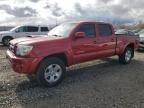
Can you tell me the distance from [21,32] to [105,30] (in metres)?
11.5

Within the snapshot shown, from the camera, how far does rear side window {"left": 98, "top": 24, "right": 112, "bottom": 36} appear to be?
8.21m

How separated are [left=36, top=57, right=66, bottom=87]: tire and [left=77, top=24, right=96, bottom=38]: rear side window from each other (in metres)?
1.47

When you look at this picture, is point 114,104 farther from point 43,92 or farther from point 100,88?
point 43,92

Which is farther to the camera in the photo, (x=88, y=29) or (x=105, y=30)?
(x=105, y=30)

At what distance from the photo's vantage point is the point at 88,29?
302 inches

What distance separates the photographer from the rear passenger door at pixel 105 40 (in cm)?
809

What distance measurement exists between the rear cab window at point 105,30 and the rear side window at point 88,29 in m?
0.40

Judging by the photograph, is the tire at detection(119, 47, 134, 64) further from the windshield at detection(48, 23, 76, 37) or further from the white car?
the white car

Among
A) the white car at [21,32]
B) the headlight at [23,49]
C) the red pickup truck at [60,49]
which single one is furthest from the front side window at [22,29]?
the headlight at [23,49]

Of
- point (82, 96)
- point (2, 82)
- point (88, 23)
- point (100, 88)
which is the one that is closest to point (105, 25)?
point (88, 23)

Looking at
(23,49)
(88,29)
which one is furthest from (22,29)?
(23,49)

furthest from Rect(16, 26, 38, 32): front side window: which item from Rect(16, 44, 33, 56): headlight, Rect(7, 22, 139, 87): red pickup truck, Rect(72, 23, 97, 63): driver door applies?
Rect(16, 44, 33, 56): headlight

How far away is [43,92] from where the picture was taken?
19.6ft

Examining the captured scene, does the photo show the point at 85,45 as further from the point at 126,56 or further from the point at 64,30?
the point at 126,56
